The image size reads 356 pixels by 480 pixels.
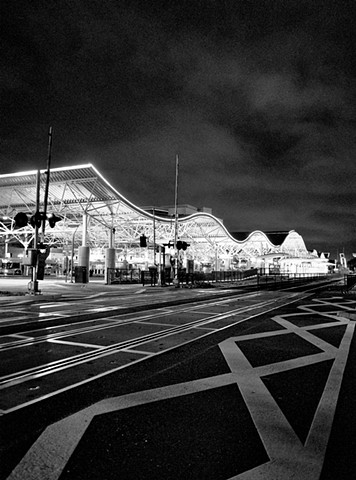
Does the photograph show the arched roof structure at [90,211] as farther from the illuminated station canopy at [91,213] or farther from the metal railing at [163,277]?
the metal railing at [163,277]

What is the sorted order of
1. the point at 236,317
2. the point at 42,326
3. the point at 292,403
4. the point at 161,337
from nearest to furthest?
the point at 292,403 → the point at 161,337 → the point at 42,326 → the point at 236,317

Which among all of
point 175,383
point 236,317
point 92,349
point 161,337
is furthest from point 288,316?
point 175,383

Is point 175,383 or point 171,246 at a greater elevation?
point 171,246

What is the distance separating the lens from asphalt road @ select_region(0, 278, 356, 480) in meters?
2.69

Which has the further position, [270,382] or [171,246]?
[171,246]

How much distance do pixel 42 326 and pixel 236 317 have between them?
5778 millimetres

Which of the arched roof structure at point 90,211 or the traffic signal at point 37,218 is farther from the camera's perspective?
the arched roof structure at point 90,211

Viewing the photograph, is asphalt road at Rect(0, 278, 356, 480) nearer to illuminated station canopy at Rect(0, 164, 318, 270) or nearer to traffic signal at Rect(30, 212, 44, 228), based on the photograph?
traffic signal at Rect(30, 212, 44, 228)

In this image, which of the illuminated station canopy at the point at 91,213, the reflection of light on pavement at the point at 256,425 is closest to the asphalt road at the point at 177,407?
the reflection of light on pavement at the point at 256,425

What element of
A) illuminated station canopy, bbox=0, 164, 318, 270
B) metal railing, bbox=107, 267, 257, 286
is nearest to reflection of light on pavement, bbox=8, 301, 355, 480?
metal railing, bbox=107, 267, 257, 286

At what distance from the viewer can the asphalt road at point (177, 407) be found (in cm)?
269

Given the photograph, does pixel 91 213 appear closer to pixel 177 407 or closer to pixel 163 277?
pixel 163 277

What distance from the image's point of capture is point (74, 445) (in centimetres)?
293

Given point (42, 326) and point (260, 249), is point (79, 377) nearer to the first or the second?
point (42, 326)
